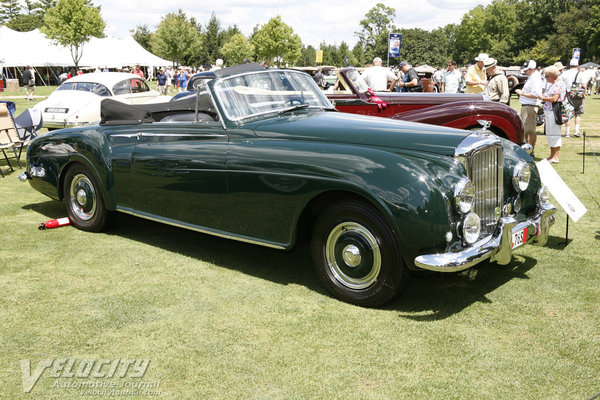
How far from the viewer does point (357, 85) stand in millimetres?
9461

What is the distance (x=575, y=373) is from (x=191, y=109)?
4.76 metres

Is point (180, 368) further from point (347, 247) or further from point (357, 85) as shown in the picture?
point (357, 85)

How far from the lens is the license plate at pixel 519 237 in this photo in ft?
13.8

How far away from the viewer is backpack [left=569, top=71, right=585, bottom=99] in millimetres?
13680

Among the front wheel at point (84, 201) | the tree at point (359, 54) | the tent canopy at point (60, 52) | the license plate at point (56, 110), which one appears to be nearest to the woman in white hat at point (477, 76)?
the front wheel at point (84, 201)

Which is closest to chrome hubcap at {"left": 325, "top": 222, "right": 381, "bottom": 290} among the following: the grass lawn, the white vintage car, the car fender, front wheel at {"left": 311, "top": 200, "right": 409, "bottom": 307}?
front wheel at {"left": 311, "top": 200, "right": 409, "bottom": 307}

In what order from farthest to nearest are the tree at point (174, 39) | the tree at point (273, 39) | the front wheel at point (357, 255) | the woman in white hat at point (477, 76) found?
the tree at point (273, 39) → the tree at point (174, 39) → the woman in white hat at point (477, 76) → the front wheel at point (357, 255)

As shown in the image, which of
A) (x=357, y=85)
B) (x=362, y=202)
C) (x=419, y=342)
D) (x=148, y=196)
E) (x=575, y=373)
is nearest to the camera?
(x=575, y=373)

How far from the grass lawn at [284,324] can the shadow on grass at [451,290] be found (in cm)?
2

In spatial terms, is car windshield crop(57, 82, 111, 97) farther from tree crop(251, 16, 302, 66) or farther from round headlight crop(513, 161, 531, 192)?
tree crop(251, 16, 302, 66)

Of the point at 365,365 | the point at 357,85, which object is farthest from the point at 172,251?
the point at 357,85

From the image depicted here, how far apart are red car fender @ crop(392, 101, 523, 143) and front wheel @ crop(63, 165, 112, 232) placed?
477 cm

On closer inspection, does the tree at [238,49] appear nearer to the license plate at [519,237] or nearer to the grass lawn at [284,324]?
the grass lawn at [284,324]

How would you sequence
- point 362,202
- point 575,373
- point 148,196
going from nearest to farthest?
point 575,373 < point 362,202 < point 148,196
